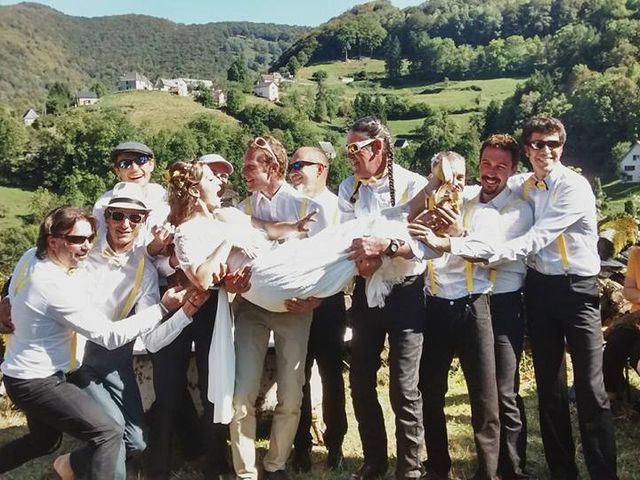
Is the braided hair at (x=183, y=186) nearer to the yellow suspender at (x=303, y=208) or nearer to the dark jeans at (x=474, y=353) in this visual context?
the yellow suspender at (x=303, y=208)

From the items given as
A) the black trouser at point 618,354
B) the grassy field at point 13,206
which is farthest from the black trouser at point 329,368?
the grassy field at point 13,206

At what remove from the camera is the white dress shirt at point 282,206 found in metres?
4.18

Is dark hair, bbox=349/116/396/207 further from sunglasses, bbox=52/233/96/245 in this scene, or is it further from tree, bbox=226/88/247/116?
tree, bbox=226/88/247/116

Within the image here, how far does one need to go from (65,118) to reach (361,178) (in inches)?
4326

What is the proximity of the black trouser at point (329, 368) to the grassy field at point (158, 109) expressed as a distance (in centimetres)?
9935

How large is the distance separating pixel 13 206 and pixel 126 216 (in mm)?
77499

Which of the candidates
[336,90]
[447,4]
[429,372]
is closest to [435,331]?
[429,372]

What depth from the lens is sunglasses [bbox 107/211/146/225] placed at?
361 cm

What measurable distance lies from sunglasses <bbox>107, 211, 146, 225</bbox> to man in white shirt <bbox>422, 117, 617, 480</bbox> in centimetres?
194

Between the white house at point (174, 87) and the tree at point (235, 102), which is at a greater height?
the white house at point (174, 87)

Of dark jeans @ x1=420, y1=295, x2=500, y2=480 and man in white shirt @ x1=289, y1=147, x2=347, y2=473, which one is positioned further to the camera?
man in white shirt @ x1=289, y1=147, x2=347, y2=473

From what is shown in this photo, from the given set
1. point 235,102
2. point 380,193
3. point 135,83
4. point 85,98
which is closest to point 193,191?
point 380,193

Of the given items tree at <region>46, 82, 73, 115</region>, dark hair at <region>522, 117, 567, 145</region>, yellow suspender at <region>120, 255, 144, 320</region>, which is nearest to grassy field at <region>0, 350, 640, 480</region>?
yellow suspender at <region>120, 255, 144, 320</region>

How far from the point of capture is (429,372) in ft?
12.5
